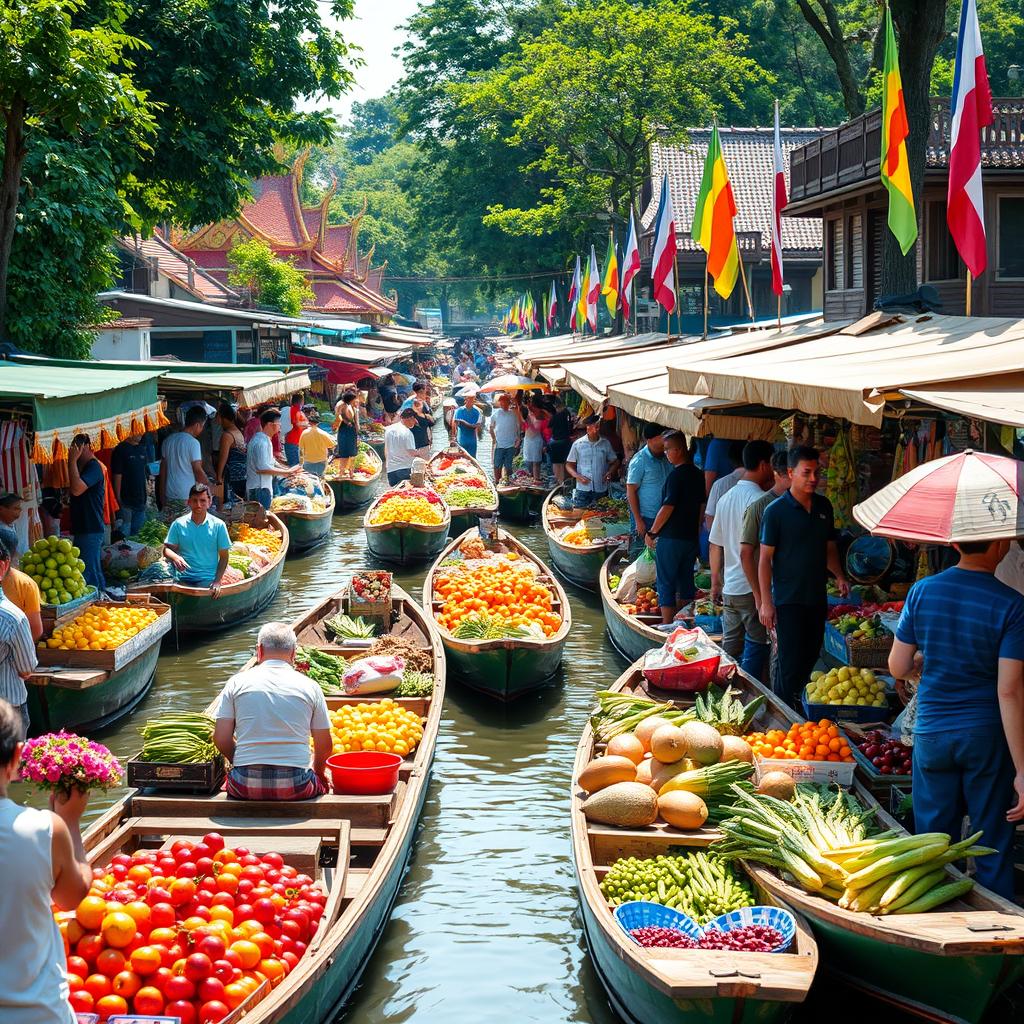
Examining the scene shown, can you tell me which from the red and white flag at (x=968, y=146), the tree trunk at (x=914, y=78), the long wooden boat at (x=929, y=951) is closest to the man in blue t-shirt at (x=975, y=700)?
the long wooden boat at (x=929, y=951)

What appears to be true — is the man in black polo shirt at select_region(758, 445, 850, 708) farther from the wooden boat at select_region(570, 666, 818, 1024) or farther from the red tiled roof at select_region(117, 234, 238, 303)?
Answer: the red tiled roof at select_region(117, 234, 238, 303)

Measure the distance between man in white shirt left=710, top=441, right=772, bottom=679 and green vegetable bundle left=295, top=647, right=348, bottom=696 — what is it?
3.09 meters

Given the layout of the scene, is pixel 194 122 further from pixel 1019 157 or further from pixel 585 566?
pixel 1019 157

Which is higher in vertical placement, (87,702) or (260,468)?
(260,468)

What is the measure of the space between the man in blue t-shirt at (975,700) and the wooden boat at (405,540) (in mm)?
12712

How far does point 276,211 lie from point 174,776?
164ft

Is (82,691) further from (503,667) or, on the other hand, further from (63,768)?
(63,768)

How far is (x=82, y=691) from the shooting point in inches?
395

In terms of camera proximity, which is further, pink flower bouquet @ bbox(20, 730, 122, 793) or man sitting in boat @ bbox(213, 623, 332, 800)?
man sitting in boat @ bbox(213, 623, 332, 800)

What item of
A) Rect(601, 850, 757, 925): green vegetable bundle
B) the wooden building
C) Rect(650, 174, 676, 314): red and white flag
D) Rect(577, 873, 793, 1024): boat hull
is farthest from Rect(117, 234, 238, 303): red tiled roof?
Rect(577, 873, 793, 1024): boat hull

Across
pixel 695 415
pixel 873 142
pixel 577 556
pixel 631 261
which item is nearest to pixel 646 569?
pixel 695 415

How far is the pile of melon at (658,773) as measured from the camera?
6.71 m

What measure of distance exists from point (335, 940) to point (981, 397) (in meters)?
4.30

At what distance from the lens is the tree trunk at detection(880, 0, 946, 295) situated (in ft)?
45.1
